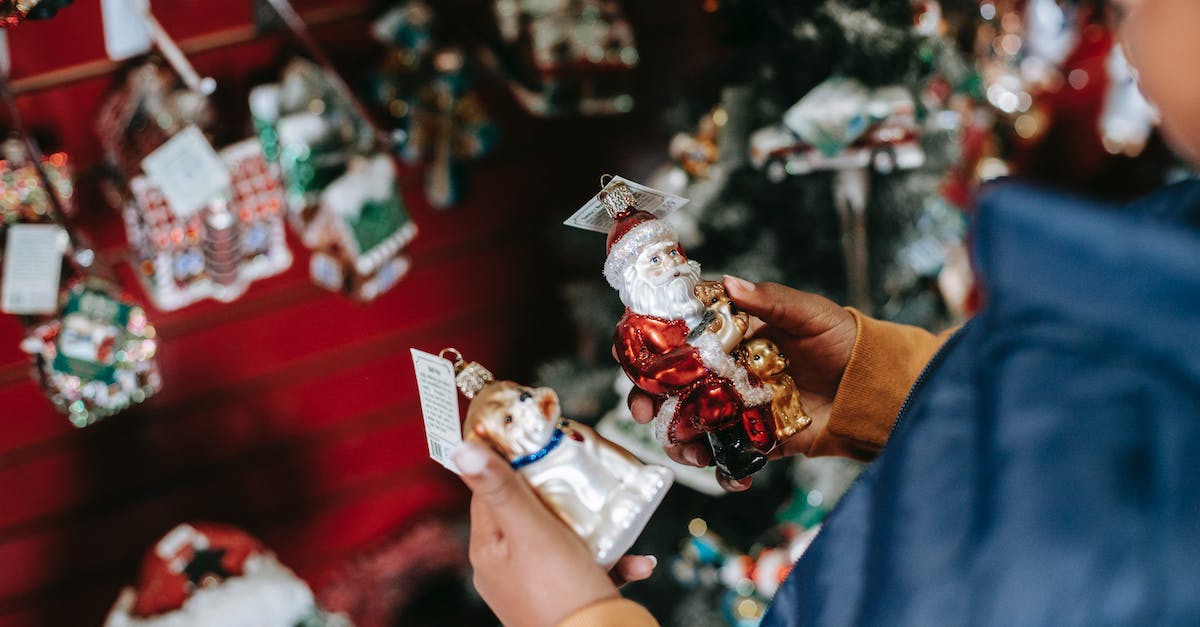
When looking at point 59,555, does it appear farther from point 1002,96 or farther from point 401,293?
point 1002,96

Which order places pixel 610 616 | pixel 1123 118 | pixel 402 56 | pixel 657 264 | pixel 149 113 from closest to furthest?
1. pixel 610 616
2. pixel 657 264
3. pixel 149 113
4. pixel 402 56
5. pixel 1123 118

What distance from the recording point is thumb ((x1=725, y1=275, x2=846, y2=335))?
2.78ft

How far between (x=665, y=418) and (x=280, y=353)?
1.36 m

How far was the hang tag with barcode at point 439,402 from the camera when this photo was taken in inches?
28.3

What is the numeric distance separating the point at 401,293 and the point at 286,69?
0.71 metres

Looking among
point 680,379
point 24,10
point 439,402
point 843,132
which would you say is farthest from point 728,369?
point 24,10

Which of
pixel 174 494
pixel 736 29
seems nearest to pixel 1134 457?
pixel 736 29

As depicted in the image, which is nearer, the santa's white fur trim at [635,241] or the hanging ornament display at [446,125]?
the santa's white fur trim at [635,241]

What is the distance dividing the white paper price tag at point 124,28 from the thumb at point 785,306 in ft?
4.17

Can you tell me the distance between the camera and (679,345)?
0.87 metres

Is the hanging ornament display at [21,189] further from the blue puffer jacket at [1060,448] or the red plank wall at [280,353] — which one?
the blue puffer jacket at [1060,448]

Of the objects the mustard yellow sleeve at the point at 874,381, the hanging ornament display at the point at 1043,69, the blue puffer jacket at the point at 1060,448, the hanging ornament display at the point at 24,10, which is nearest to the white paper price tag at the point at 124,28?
the hanging ornament display at the point at 24,10

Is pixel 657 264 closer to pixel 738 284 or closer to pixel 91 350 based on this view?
pixel 738 284

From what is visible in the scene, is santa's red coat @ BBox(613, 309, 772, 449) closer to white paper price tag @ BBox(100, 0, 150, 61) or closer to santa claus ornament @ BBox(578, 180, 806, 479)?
santa claus ornament @ BBox(578, 180, 806, 479)
